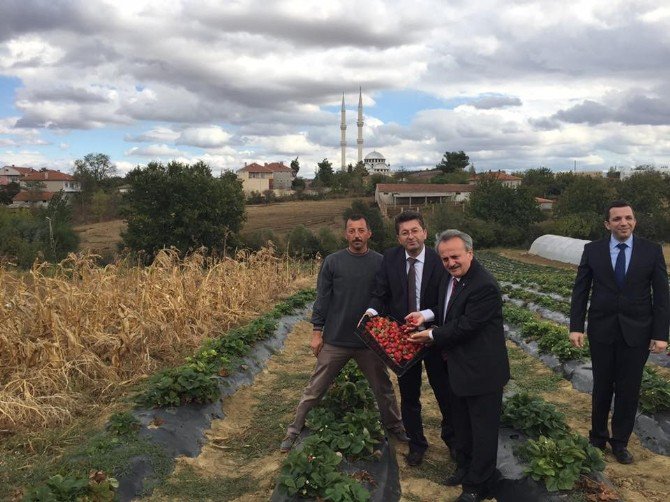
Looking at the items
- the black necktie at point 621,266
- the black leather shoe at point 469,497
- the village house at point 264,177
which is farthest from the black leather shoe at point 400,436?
the village house at point 264,177

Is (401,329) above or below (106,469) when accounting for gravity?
above

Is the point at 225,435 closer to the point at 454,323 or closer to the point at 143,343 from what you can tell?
the point at 143,343

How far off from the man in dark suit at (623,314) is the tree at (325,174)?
2800 inches

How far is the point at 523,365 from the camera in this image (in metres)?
7.80

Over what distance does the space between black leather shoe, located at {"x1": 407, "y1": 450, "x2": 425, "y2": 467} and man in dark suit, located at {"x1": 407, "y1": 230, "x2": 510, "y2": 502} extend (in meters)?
0.61

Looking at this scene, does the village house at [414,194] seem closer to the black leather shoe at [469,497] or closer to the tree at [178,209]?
the tree at [178,209]

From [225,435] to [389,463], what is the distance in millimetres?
1820

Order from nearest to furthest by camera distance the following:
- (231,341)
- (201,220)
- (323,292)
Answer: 1. (323,292)
2. (231,341)
3. (201,220)

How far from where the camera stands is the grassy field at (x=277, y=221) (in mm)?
44250

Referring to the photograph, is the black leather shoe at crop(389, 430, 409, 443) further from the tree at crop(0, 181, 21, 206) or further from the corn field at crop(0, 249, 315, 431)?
the tree at crop(0, 181, 21, 206)

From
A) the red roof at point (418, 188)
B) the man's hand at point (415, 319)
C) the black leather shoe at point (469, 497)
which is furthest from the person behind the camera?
the red roof at point (418, 188)

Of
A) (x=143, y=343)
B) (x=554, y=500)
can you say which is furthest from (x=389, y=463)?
(x=143, y=343)

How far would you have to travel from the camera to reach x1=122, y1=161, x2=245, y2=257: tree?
32.3 meters

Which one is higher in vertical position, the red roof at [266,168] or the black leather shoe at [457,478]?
the red roof at [266,168]
